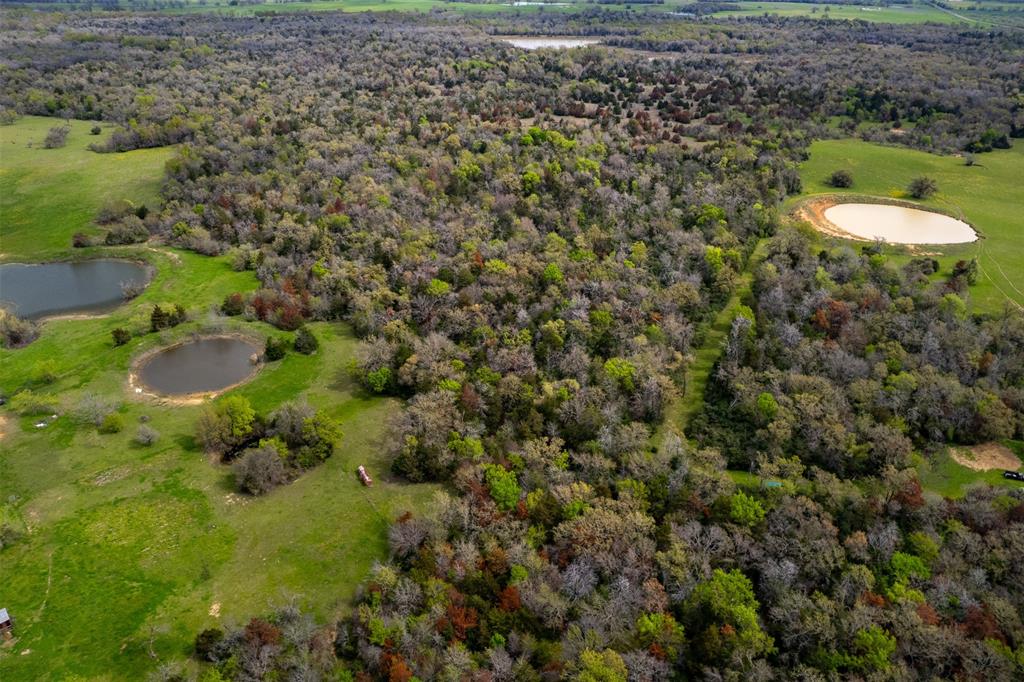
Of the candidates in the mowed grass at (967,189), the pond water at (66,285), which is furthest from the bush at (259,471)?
the mowed grass at (967,189)

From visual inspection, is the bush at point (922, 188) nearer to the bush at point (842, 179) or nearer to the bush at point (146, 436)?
the bush at point (842, 179)

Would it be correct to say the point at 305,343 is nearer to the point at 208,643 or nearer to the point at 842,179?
the point at 208,643

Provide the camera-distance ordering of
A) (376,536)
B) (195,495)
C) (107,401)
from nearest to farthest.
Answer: (376,536) → (195,495) → (107,401)

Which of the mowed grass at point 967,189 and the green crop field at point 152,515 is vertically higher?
the mowed grass at point 967,189

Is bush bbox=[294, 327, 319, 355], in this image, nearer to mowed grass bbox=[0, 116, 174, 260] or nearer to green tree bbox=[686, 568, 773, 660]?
green tree bbox=[686, 568, 773, 660]

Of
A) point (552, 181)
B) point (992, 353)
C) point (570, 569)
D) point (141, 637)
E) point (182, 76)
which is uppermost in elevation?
point (182, 76)

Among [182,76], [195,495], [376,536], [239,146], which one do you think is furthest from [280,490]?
[182,76]

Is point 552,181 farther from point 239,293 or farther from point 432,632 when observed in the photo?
point 432,632
